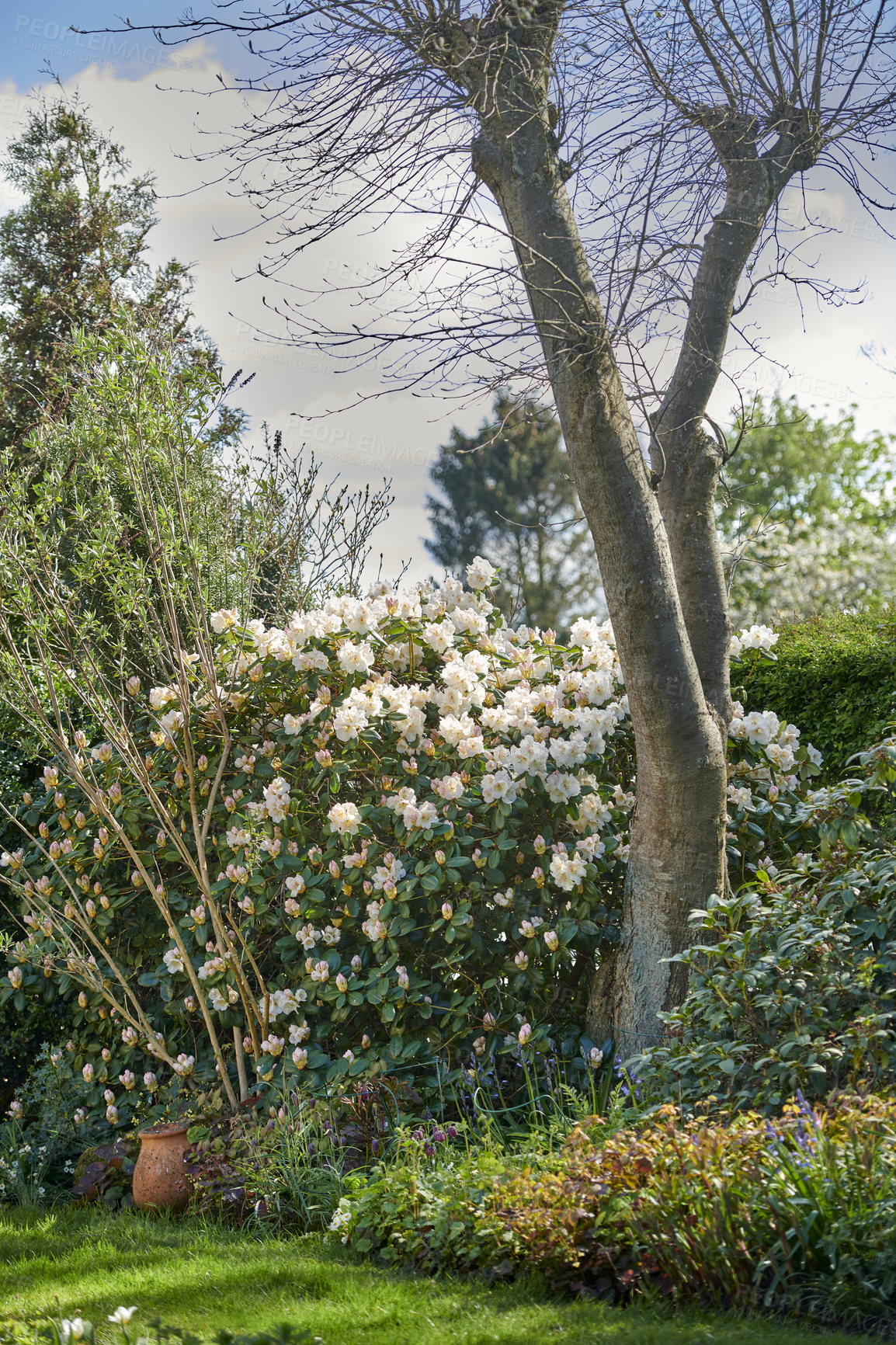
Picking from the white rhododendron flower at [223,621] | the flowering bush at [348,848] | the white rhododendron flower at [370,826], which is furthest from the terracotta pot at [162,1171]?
the white rhododendron flower at [223,621]

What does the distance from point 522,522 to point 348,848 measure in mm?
21156

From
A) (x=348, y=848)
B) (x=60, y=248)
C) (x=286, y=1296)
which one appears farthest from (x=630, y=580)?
(x=60, y=248)

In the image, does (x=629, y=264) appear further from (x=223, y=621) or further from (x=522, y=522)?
(x=522, y=522)

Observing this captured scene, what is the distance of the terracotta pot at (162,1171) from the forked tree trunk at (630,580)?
1711 mm

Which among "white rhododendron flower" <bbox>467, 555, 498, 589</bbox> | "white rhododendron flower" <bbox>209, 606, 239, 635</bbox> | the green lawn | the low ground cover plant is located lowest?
the green lawn

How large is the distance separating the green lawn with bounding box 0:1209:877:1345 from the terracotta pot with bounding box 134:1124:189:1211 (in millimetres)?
82

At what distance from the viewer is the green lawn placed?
2297 millimetres

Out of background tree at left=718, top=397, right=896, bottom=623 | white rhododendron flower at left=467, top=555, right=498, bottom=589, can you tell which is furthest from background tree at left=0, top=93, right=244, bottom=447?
background tree at left=718, top=397, right=896, bottom=623

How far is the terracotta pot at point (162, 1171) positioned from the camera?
153 inches

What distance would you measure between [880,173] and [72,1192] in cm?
639

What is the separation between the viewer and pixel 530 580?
82.9 ft

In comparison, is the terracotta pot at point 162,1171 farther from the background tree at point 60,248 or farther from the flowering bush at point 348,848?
the background tree at point 60,248

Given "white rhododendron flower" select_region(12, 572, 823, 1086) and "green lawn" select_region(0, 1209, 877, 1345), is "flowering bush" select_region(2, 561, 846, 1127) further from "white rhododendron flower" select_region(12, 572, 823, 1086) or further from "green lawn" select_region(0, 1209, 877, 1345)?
"green lawn" select_region(0, 1209, 877, 1345)

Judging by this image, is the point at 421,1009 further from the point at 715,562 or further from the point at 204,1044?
the point at 715,562
